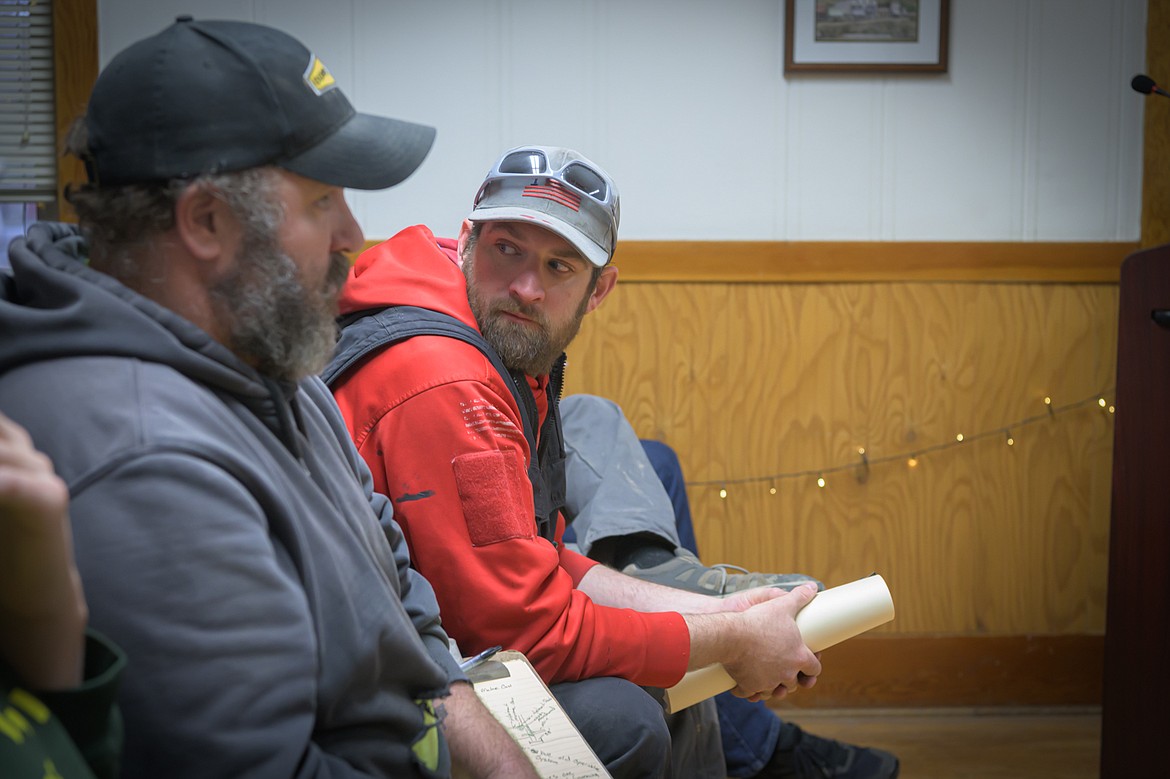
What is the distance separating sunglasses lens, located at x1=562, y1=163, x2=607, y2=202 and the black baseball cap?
0.71 metres

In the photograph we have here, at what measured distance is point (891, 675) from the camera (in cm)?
288

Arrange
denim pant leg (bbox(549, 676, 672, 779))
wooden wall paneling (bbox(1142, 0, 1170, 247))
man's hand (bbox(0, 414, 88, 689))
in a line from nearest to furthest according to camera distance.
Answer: man's hand (bbox(0, 414, 88, 689))
denim pant leg (bbox(549, 676, 672, 779))
wooden wall paneling (bbox(1142, 0, 1170, 247))

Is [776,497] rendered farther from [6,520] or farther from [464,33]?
[6,520]

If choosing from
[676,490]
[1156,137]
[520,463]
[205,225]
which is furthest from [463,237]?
[1156,137]

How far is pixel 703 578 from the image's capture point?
190 centimetres

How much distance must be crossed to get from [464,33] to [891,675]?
1.99 metres

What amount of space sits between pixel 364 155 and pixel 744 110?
76.8 inches

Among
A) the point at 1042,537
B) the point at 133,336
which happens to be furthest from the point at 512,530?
the point at 1042,537

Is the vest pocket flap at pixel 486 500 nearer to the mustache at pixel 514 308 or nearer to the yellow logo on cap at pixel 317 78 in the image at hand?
the mustache at pixel 514 308

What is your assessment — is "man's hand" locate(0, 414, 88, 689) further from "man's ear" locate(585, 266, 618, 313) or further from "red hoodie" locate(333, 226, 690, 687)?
"man's ear" locate(585, 266, 618, 313)

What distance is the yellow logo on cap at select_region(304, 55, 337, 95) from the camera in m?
1.00

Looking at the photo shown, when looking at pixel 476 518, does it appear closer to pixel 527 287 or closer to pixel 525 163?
pixel 527 287

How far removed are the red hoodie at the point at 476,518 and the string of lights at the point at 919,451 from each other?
143 centimetres

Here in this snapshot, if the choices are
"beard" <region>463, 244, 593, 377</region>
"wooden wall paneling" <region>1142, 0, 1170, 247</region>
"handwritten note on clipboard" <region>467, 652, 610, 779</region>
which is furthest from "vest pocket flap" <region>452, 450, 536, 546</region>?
"wooden wall paneling" <region>1142, 0, 1170, 247</region>
